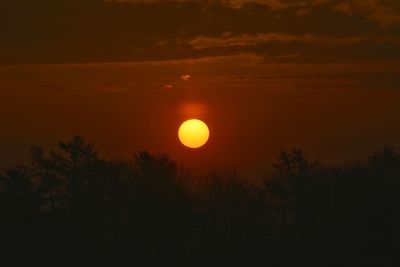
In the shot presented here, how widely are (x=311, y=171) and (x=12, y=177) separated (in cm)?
2672

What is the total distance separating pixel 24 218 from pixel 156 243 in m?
10.9

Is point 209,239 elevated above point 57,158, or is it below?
below

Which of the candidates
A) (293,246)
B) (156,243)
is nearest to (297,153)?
(293,246)

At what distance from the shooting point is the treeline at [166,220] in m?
69.5

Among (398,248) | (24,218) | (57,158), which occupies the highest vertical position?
(57,158)

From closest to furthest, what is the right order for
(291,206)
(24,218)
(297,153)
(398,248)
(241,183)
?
(398,248)
(24,218)
(291,206)
(297,153)
(241,183)

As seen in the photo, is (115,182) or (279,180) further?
(279,180)

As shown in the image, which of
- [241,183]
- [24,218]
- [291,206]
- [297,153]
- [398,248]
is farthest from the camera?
[241,183]

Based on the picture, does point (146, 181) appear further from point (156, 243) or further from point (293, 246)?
point (293, 246)

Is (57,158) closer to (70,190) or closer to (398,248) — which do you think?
(70,190)

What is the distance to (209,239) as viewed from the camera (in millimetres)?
74438

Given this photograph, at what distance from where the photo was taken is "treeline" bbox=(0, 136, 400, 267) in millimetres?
69500

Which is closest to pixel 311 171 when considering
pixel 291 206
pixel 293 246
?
pixel 291 206

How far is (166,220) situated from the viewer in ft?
230
